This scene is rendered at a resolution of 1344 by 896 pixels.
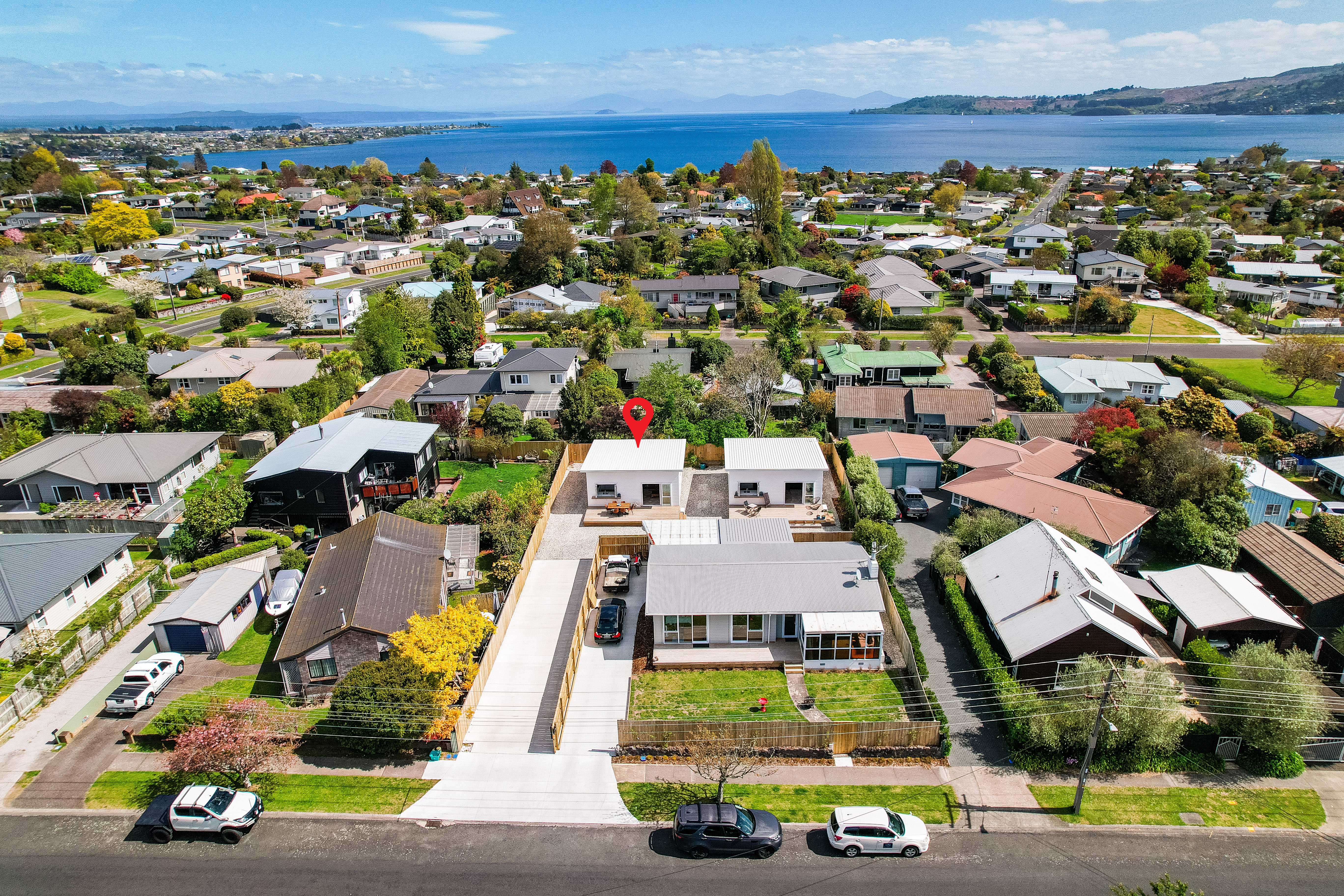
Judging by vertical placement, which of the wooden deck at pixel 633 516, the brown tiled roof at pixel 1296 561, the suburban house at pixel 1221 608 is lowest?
the wooden deck at pixel 633 516

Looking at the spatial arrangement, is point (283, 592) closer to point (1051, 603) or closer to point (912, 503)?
point (912, 503)

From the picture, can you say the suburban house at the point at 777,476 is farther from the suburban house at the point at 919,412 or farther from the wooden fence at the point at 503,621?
the wooden fence at the point at 503,621

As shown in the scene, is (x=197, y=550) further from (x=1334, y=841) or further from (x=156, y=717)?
(x=1334, y=841)

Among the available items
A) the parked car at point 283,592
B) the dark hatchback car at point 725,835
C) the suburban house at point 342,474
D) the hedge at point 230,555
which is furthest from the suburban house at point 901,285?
the dark hatchback car at point 725,835

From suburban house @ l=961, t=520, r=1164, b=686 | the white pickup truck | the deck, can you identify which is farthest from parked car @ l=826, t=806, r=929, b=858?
the white pickup truck

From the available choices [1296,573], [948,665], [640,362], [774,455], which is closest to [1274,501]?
[1296,573]

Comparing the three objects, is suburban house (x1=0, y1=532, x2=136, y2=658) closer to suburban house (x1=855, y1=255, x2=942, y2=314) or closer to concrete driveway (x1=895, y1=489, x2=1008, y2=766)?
concrete driveway (x1=895, y1=489, x2=1008, y2=766)
